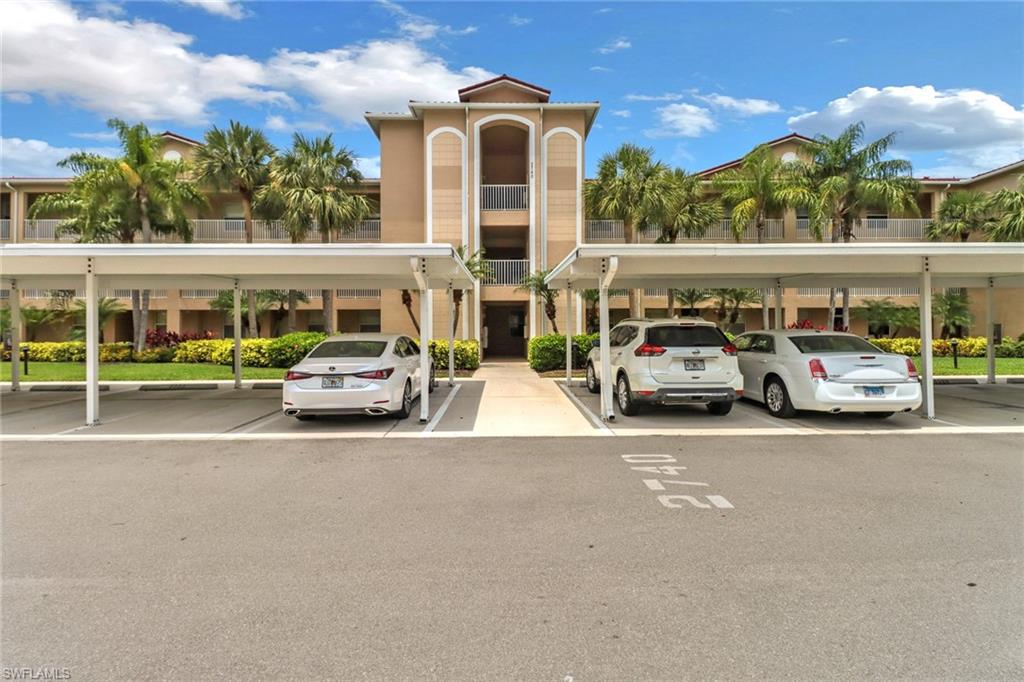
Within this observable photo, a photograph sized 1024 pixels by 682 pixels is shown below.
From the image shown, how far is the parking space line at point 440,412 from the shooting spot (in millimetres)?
9172

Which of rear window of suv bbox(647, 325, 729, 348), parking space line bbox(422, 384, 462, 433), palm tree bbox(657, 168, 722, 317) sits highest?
palm tree bbox(657, 168, 722, 317)

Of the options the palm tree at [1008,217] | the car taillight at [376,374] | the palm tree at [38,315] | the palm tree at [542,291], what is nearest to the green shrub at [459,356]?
the palm tree at [542,291]

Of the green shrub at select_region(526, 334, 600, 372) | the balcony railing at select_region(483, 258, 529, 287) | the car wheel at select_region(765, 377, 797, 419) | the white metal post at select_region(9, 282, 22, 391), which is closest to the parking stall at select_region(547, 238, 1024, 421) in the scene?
the car wheel at select_region(765, 377, 797, 419)

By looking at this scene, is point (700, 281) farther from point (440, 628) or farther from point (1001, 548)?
point (440, 628)

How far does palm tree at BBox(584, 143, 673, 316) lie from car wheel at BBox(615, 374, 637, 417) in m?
9.98

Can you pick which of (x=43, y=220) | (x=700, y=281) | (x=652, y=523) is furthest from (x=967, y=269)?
(x=43, y=220)

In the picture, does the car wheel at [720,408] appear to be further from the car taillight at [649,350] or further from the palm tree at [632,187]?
the palm tree at [632,187]

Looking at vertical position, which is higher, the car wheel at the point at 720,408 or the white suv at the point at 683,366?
the white suv at the point at 683,366

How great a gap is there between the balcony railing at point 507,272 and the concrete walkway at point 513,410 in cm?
656

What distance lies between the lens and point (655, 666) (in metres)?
2.83

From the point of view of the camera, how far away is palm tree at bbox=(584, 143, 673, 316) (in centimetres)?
1855

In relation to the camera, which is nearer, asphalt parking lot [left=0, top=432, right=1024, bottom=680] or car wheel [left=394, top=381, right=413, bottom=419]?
asphalt parking lot [left=0, top=432, right=1024, bottom=680]

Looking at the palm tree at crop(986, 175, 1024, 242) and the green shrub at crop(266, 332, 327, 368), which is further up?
the palm tree at crop(986, 175, 1024, 242)

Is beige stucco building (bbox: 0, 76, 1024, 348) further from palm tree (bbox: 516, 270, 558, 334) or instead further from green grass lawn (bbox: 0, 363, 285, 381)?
green grass lawn (bbox: 0, 363, 285, 381)
